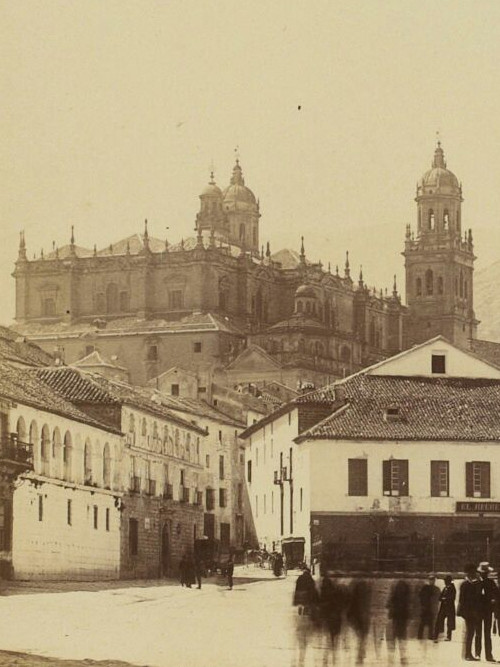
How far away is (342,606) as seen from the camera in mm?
24828

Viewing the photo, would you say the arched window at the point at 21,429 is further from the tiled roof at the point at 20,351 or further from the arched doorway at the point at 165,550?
the arched doorway at the point at 165,550

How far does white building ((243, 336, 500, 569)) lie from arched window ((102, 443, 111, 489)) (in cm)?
629

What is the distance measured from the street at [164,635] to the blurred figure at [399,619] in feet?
0.38

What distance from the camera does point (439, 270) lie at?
12112 cm

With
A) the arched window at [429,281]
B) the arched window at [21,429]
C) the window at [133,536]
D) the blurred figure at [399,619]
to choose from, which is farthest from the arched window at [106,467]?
the arched window at [429,281]

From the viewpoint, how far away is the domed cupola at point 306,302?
10750 cm

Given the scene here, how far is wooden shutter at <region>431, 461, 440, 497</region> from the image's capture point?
149 feet

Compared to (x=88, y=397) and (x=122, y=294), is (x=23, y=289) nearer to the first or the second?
(x=122, y=294)

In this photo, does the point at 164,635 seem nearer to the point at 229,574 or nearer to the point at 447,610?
the point at 447,610

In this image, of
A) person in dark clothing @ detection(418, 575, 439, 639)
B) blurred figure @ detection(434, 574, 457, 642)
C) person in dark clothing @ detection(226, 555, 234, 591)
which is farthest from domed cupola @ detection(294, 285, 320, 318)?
blurred figure @ detection(434, 574, 457, 642)

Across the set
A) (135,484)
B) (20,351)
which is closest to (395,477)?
(135,484)

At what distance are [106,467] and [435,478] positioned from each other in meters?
9.67

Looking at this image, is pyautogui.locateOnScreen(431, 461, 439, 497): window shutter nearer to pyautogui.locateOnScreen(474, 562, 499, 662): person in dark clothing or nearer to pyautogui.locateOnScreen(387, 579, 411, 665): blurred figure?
pyautogui.locateOnScreen(387, 579, 411, 665): blurred figure

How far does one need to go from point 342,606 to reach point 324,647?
2.38m
